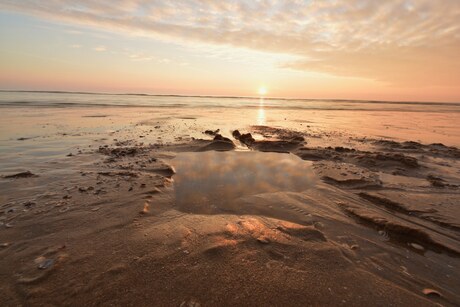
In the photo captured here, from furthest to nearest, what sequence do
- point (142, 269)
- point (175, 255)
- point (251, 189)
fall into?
point (251, 189), point (175, 255), point (142, 269)

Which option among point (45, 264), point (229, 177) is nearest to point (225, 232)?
point (45, 264)

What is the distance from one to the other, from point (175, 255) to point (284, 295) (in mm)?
1247

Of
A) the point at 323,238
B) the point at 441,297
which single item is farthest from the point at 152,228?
the point at 441,297

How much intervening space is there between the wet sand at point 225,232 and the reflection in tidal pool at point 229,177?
37 millimetres

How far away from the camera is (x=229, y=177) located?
5910 mm

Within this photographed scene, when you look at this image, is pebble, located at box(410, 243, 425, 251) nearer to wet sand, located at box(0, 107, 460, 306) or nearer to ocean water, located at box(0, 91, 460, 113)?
wet sand, located at box(0, 107, 460, 306)

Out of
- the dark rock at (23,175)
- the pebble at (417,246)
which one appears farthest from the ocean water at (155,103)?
the pebble at (417,246)

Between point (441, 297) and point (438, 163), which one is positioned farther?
point (438, 163)

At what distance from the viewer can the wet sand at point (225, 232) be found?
249 cm

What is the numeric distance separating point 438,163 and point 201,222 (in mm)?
7737

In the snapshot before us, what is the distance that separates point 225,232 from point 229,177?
245 centimetres

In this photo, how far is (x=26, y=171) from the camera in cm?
587

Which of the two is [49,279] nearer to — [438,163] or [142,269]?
[142,269]

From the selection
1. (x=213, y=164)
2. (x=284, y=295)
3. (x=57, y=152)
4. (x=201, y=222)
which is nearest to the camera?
(x=284, y=295)
